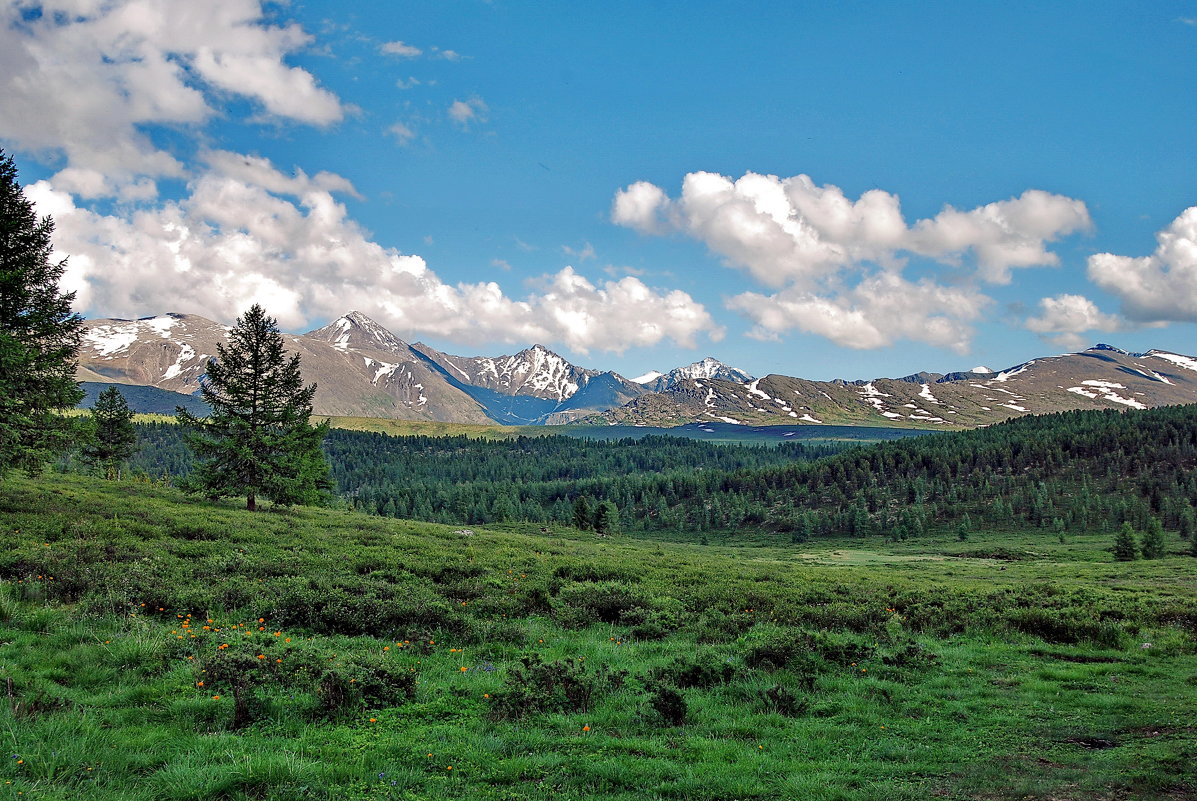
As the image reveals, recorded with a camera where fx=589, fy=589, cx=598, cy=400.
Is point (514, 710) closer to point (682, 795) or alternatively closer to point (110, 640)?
point (682, 795)

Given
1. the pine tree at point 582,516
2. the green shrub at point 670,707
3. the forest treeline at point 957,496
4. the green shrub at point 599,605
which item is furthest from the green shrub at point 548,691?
the forest treeline at point 957,496

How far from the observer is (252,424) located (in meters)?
40.6

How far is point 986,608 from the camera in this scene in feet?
74.7

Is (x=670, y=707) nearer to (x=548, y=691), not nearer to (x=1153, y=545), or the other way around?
(x=548, y=691)

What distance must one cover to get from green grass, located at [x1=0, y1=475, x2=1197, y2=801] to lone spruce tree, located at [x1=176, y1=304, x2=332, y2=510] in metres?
14.7

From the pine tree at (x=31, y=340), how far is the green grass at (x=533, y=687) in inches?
132

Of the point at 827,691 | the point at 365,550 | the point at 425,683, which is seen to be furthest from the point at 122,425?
the point at 827,691

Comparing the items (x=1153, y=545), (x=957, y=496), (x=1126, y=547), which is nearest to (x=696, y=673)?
(x=1126, y=547)

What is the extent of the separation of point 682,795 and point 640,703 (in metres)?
3.44

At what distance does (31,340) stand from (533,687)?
28332mm

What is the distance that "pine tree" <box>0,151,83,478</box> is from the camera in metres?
23.6

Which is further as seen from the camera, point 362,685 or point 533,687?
point 533,687

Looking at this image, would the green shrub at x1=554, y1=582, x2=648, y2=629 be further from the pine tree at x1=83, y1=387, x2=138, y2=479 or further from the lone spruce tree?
the pine tree at x1=83, y1=387, x2=138, y2=479

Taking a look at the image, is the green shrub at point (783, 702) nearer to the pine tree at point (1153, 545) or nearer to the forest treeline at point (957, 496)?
the pine tree at point (1153, 545)
